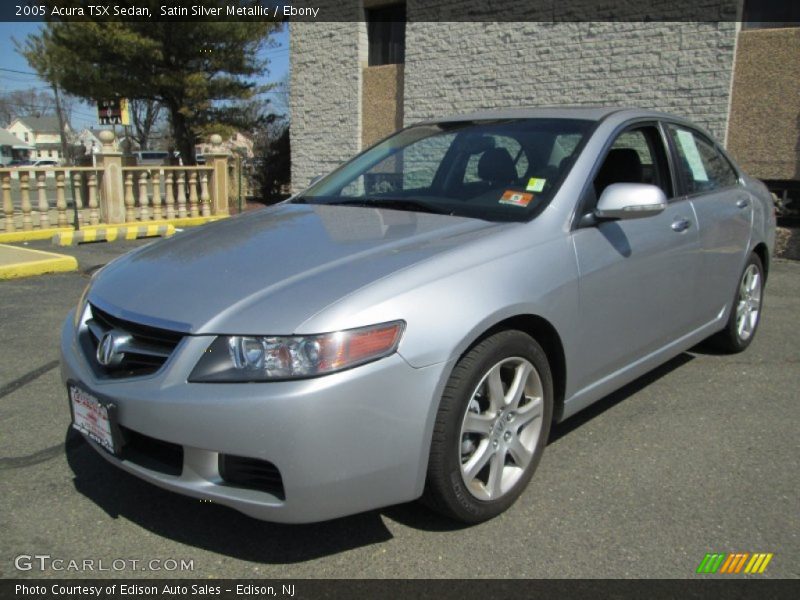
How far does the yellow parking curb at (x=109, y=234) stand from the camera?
32.1 ft

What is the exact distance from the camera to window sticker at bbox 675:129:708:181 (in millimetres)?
4047

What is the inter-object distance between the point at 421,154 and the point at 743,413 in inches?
90.5

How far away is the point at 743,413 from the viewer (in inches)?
150

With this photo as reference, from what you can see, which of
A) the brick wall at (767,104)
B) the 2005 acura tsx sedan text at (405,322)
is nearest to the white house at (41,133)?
the brick wall at (767,104)

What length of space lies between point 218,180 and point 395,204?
36.8ft

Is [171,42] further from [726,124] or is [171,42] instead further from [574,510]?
[574,510]

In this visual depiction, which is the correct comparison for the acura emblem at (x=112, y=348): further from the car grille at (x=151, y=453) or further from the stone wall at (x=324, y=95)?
the stone wall at (x=324, y=95)

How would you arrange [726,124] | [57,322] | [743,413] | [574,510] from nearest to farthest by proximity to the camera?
[574,510], [743,413], [57,322], [726,124]

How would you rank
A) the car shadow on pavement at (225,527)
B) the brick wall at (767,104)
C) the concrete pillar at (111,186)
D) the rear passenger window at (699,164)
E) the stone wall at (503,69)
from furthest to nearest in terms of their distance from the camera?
the concrete pillar at (111,186) < the stone wall at (503,69) < the brick wall at (767,104) < the rear passenger window at (699,164) < the car shadow on pavement at (225,527)

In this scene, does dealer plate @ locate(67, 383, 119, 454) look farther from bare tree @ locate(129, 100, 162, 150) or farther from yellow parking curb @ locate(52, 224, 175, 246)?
bare tree @ locate(129, 100, 162, 150)

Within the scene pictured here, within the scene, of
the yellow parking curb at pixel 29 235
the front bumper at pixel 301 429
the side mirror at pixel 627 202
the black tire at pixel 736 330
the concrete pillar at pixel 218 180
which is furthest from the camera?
the concrete pillar at pixel 218 180

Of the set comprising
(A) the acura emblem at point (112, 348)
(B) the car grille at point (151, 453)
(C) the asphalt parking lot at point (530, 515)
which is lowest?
(C) the asphalt parking lot at point (530, 515)

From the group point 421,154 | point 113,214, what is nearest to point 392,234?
point 421,154
